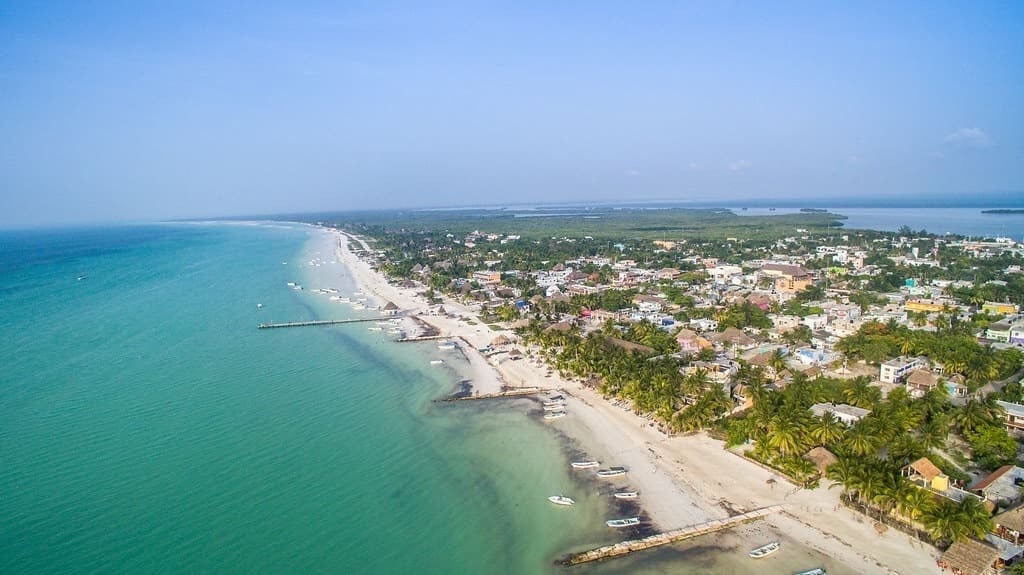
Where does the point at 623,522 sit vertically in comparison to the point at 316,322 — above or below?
below

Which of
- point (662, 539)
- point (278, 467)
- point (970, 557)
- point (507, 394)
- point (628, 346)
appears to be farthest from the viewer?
point (628, 346)

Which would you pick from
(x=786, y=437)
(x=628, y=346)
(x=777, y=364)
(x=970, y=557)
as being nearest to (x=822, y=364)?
(x=777, y=364)

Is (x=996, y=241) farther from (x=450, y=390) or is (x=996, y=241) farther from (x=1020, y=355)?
(x=450, y=390)

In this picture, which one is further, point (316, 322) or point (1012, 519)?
point (316, 322)

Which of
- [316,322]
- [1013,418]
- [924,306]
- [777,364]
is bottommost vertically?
[1013,418]

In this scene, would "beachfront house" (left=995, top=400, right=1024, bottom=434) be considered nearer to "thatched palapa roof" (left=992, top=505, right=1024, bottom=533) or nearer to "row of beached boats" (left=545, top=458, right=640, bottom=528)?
"thatched palapa roof" (left=992, top=505, right=1024, bottom=533)

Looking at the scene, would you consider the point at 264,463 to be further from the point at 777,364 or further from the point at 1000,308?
the point at 1000,308

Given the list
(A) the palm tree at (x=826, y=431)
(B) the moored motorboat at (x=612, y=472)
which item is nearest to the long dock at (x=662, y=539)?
(A) the palm tree at (x=826, y=431)
